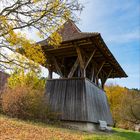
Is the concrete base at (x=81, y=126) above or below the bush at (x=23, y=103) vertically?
below

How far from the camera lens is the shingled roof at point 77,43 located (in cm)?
1548

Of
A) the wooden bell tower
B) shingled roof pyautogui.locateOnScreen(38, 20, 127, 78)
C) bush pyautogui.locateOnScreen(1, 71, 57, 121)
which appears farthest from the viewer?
the wooden bell tower

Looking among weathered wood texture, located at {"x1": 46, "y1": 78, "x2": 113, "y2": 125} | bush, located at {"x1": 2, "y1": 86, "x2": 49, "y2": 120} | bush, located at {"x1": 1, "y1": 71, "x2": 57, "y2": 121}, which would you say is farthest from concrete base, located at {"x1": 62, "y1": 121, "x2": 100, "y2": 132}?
bush, located at {"x1": 2, "y1": 86, "x2": 49, "y2": 120}

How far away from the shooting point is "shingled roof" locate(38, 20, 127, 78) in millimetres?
15477

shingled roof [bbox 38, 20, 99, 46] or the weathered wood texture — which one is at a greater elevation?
shingled roof [bbox 38, 20, 99, 46]

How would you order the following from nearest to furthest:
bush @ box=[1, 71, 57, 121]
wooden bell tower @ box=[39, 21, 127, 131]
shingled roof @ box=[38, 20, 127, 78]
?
bush @ box=[1, 71, 57, 121], shingled roof @ box=[38, 20, 127, 78], wooden bell tower @ box=[39, 21, 127, 131]

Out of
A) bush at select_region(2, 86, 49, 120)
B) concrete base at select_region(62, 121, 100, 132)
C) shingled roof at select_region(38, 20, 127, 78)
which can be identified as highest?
shingled roof at select_region(38, 20, 127, 78)

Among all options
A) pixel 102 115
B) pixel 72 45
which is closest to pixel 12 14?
pixel 72 45

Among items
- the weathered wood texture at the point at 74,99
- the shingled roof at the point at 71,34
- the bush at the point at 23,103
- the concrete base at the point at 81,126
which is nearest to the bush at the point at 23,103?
the bush at the point at 23,103

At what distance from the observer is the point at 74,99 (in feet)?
53.8

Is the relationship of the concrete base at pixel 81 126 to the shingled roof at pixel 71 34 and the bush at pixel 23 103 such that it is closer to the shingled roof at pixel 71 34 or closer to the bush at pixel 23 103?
the bush at pixel 23 103

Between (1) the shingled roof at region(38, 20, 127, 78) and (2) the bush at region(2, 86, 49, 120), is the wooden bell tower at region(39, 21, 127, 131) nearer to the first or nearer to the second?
(1) the shingled roof at region(38, 20, 127, 78)

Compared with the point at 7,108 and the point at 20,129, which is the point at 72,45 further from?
the point at 20,129

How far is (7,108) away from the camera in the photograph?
604 inches
